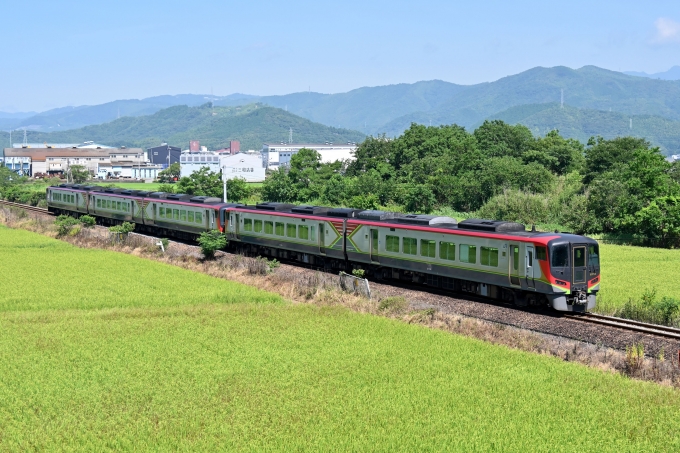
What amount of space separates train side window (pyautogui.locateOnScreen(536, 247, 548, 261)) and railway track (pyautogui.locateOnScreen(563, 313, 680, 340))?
6.15 ft

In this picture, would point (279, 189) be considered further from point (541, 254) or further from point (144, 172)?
point (144, 172)

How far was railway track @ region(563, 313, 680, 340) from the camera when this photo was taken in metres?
19.6

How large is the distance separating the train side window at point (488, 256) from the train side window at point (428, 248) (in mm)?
2252

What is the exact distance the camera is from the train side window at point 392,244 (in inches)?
1103

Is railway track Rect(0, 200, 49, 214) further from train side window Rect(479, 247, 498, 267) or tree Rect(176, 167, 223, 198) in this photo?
train side window Rect(479, 247, 498, 267)

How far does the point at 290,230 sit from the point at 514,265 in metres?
13.1

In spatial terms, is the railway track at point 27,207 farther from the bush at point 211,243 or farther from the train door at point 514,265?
the train door at point 514,265

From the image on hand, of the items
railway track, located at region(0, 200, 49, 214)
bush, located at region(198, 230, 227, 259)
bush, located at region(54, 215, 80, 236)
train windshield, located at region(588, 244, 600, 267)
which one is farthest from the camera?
railway track, located at region(0, 200, 49, 214)

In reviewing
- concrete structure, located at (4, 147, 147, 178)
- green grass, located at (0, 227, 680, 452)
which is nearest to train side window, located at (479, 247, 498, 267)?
green grass, located at (0, 227, 680, 452)

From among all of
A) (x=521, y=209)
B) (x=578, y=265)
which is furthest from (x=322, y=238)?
(x=521, y=209)

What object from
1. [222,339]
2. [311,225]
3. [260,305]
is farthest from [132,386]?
[311,225]

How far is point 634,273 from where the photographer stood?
30.9 metres

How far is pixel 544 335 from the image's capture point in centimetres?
2003

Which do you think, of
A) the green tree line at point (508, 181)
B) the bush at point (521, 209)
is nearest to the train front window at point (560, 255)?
the green tree line at point (508, 181)
